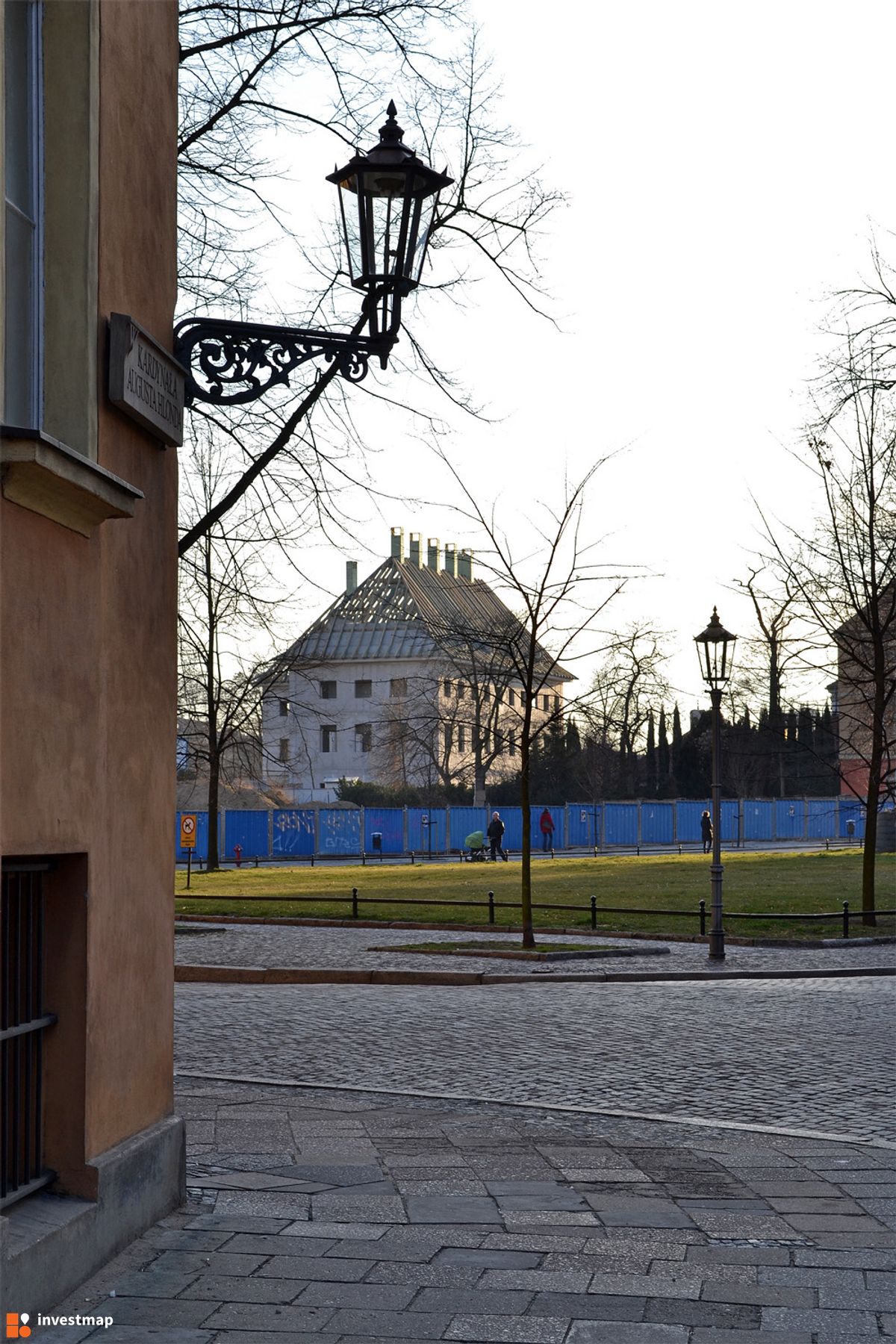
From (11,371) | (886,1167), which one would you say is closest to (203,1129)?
(886,1167)

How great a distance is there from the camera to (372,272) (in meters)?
7.17

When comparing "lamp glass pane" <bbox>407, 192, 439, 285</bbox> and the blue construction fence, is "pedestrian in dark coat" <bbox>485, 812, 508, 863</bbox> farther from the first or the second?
"lamp glass pane" <bbox>407, 192, 439, 285</bbox>

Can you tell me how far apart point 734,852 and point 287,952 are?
3306 centimetres

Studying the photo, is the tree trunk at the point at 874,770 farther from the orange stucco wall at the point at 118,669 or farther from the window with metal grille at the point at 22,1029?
the window with metal grille at the point at 22,1029

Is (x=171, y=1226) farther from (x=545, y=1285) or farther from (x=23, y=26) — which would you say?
(x=23, y=26)

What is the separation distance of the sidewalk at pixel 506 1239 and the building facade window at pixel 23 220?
3.06 metres

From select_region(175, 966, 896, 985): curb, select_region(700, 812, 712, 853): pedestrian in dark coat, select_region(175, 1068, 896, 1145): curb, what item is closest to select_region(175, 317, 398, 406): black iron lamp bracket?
select_region(175, 1068, 896, 1145): curb

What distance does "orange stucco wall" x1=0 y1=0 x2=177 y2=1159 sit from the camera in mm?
4922

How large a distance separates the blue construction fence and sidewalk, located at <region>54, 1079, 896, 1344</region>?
4073 centimetres

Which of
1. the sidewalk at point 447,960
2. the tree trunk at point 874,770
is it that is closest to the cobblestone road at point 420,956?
the sidewalk at point 447,960

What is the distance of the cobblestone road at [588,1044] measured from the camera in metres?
9.39

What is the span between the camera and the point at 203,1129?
26.4 feet

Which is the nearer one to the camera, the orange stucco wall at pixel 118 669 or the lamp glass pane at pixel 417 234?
the orange stucco wall at pixel 118 669

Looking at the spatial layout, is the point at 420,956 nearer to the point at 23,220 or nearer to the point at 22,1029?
the point at 22,1029
